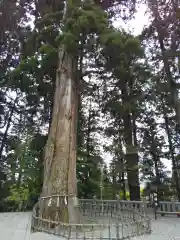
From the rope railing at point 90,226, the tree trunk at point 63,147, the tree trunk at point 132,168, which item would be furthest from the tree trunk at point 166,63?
the rope railing at point 90,226

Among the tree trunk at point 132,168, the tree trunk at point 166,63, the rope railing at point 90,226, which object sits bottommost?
the rope railing at point 90,226

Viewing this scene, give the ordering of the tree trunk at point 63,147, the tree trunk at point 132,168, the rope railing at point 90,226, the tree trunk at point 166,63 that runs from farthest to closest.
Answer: the tree trunk at point 166,63, the tree trunk at point 132,168, the tree trunk at point 63,147, the rope railing at point 90,226

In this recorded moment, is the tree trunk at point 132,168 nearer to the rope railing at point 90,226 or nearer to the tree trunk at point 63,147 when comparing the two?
the rope railing at point 90,226

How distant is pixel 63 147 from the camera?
20.9 feet

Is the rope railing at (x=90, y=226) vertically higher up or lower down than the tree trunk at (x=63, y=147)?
lower down

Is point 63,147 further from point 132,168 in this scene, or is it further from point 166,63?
point 166,63

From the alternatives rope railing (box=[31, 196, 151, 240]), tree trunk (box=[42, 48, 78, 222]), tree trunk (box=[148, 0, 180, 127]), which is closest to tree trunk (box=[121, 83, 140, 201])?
tree trunk (box=[148, 0, 180, 127])

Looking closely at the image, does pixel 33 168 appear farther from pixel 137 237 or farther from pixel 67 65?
pixel 137 237

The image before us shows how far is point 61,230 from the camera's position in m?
4.65

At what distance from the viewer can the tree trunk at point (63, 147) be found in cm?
581

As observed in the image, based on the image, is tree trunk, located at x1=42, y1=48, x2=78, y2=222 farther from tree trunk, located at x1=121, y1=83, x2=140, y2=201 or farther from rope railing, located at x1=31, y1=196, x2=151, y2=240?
tree trunk, located at x1=121, y1=83, x2=140, y2=201

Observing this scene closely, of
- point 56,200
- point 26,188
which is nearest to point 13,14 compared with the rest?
point 26,188

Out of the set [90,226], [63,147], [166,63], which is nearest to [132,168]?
[63,147]

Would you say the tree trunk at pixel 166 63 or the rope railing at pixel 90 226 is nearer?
the rope railing at pixel 90 226
